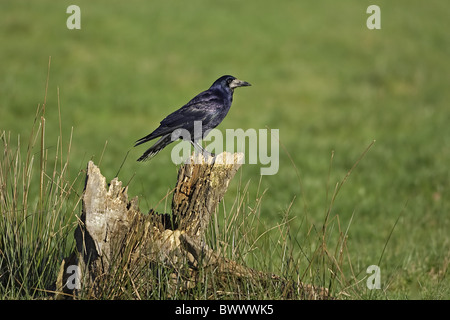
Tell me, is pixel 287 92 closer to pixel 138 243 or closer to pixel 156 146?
pixel 156 146

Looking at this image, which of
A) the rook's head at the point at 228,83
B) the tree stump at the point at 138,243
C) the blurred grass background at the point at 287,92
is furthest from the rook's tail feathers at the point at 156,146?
the blurred grass background at the point at 287,92

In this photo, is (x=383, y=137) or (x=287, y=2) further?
(x=287, y=2)

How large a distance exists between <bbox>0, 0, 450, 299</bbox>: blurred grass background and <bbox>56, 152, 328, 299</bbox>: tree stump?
85.6 inches

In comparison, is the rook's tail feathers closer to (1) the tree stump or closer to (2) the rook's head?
(1) the tree stump

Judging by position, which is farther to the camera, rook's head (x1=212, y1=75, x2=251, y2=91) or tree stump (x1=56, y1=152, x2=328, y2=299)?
rook's head (x1=212, y1=75, x2=251, y2=91)

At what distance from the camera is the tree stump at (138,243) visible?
4.26 metres

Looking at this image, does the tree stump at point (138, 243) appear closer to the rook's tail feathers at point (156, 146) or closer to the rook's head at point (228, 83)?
the rook's tail feathers at point (156, 146)

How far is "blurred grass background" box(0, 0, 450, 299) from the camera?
9305 millimetres

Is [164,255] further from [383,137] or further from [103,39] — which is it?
[103,39]

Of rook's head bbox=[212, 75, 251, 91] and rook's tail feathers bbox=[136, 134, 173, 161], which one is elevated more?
rook's head bbox=[212, 75, 251, 91]

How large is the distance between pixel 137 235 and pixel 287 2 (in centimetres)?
2126

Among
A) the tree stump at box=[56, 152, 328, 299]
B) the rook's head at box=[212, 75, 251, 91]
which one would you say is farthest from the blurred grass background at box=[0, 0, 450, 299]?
the rook's head at box=[212, 75, 251, 91]

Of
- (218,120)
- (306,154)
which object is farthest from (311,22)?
(218,120)
